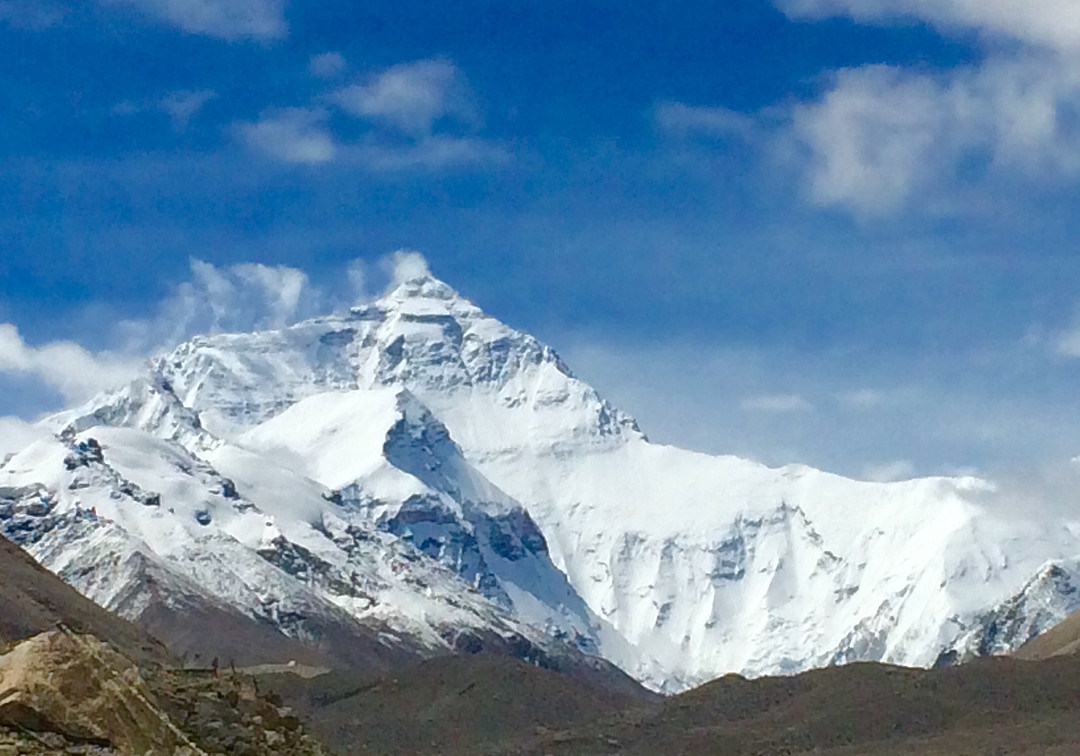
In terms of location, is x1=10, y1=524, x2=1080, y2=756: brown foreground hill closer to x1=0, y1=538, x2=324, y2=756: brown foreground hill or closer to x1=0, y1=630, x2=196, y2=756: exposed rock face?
x1=0, y1=538, x2=324, y2=756: brown foreground hill

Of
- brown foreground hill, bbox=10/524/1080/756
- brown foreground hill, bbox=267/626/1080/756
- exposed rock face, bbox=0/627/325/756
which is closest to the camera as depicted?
exposed rock face, bbox=0/627/325/756

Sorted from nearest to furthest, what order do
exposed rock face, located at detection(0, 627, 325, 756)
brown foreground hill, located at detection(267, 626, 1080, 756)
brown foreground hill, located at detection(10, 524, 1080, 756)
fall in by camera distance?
exposed rock face, located at detection(0, 627, 325, 756)
brown foreground hill, located at detection(10, 524, 1080, 756)
brown foreground hill, located at detection(267, 626, 1080, 756)

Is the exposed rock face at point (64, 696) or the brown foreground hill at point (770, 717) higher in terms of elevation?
the brown foreground hill at point (770, 717)

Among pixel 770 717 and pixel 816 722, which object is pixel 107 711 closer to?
pixel 816 722

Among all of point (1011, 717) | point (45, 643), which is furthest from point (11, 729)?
point (1011, 717)

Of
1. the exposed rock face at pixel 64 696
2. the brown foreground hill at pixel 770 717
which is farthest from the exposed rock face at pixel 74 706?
the brown foreground hill at pixel 770 717

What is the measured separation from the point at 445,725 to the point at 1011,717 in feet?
197

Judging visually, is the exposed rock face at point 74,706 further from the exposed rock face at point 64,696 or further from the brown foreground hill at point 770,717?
the brown foreground hill at point 770,717

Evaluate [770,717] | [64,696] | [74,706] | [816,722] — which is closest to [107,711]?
[74,706]

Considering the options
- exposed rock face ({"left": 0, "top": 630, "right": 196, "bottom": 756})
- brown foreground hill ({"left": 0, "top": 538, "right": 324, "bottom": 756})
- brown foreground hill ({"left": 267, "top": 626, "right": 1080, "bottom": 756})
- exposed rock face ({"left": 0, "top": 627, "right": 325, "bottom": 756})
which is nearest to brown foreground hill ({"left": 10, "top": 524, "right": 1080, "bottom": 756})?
brown foreground hill ({"left": 267, "top": 626, "right": 1080, "bottom": 756})

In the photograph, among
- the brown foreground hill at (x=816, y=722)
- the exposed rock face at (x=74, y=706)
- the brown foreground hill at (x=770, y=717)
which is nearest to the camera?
the exposed rock face at (x=74, y=706)

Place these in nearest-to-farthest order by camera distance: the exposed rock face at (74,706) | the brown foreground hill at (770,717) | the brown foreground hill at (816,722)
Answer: the exposed rock face at (74,706) → the brown foreground hill at (770,717) → the brown foreground hill at (816,722)

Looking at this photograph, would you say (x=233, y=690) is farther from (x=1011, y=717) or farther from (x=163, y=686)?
(x=1011, y=717)

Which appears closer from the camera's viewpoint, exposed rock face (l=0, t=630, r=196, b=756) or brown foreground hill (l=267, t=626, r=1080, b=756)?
exposed rock face (l=0, t=630, r=196, b=756)
